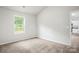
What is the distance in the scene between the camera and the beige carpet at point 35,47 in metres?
1.94

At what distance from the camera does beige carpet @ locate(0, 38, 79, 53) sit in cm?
194

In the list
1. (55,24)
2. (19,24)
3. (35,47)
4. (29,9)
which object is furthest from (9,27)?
(55,24)

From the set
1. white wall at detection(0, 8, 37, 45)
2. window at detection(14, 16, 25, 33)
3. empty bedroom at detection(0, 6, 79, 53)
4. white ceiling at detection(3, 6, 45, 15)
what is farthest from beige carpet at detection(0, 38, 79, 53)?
white ceiling at detection(3, 6, 45, 15)

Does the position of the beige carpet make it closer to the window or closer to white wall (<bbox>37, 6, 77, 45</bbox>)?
white wall (<bbox>37, 6, 77, 45</bbox>)

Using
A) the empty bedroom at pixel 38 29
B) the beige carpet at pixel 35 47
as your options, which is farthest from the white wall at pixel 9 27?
the beige carpet at pixel 35 47

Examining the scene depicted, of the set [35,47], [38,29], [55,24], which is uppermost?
[55,24]

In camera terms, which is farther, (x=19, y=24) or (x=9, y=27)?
(x=19, y=24)

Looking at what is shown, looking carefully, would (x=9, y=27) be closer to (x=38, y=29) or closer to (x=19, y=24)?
(x=19, y=24)

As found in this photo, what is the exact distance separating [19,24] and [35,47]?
636mm

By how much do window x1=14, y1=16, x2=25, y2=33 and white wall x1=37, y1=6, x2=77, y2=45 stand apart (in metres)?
0.39

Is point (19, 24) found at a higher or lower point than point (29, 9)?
lower

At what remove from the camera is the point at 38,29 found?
210 centimetres
